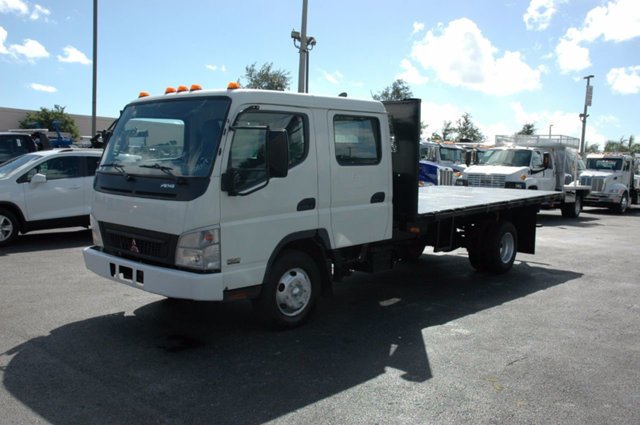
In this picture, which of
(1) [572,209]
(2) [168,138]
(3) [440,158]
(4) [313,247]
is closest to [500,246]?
(4) [313,247]

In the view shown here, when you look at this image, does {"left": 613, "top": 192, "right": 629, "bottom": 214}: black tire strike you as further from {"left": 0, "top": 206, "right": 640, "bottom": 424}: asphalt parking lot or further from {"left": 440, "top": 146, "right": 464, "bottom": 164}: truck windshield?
{"left": 0, "top": 206, "right": 640, "bottom": 424}: asphalt parking lot

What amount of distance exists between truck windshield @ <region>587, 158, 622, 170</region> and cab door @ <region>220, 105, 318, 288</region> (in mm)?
20860

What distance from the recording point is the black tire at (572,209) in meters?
19.2

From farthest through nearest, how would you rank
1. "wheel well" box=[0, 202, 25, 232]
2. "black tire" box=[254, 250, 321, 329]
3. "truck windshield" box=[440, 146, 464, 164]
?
"truck windshield" box=[440, 146, 464, 164] < "wheel well" box=[0, 202, 25, 232] < "black tire" box=[254, 250, 321, 329]

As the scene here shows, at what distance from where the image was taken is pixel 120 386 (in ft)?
13.8

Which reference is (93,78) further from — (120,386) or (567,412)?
(567,412)

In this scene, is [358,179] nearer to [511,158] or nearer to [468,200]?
[468,200]

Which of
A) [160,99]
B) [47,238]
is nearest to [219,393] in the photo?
[160,99]

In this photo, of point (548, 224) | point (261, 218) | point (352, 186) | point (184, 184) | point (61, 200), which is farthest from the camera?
point (548, 224)

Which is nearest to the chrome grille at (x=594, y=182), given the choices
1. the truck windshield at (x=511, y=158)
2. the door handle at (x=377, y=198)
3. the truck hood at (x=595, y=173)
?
the truck hood at (x=595, y=173)

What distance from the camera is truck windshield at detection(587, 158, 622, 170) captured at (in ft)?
74.0

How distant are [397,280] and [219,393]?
4.59 metres

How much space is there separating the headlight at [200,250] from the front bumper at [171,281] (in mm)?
85

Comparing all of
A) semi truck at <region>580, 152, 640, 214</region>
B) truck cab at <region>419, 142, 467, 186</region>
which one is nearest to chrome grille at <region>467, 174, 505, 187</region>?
truck cab at <region>419, 142, 467, 186</region>
